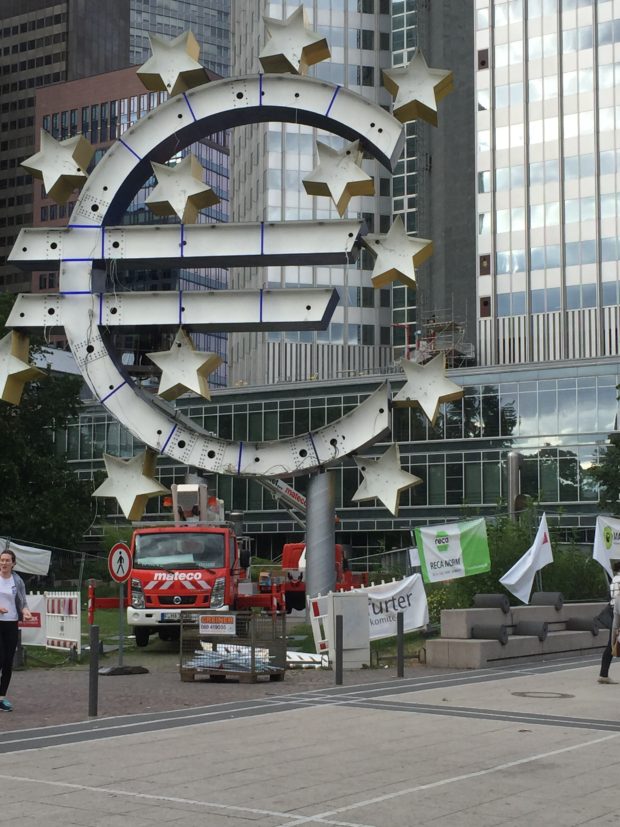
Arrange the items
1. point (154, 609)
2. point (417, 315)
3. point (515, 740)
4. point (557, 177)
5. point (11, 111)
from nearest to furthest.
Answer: point (515, 740) < point (154, 609) < point (557, 177) < point (417, 315) < point (11, 111)

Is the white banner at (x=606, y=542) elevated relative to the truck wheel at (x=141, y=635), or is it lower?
elevated

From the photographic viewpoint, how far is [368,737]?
43.0ft

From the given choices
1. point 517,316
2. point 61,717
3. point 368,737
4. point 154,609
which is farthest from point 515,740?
point 517,316

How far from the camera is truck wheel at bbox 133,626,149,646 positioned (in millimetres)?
27188

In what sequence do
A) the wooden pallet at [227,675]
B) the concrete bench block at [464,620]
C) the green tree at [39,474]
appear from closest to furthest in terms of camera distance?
the wooden pallet at [227,675]
the concrete bench block at [464,620]
the green tree at [39,474]

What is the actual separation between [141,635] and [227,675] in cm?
822

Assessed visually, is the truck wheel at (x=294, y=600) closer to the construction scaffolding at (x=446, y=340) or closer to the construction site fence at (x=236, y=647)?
the construction site fence at (x=236, y=647)

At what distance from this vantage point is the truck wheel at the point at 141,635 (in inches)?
1070

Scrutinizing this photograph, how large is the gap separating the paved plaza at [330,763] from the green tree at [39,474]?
114 feet

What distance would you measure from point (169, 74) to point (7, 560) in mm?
15755

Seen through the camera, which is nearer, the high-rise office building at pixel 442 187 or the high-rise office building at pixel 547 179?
the high-rise office building at pixel 547 179

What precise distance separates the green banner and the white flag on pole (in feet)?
1.87

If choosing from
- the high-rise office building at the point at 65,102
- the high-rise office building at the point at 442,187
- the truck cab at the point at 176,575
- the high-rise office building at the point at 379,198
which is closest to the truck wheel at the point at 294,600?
the truck cab at the point at 176,575

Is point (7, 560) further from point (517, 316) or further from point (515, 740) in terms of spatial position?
point (517, 316)
